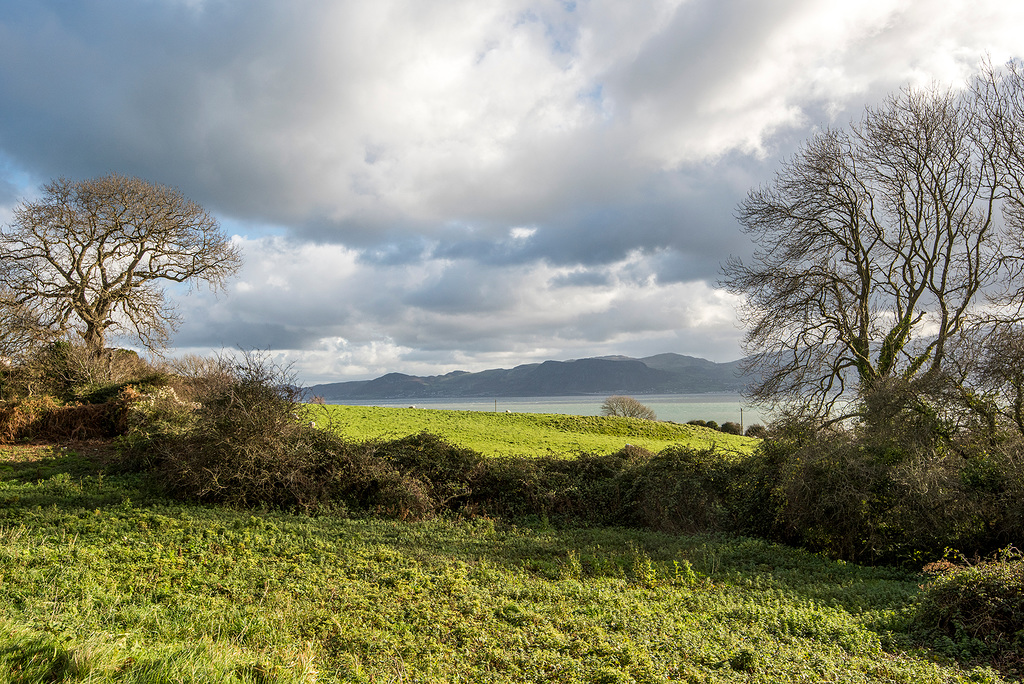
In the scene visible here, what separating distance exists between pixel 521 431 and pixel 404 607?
73.8 feet

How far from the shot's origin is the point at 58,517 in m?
9.25

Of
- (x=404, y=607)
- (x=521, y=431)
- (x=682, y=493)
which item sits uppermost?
(x=404, y=607)

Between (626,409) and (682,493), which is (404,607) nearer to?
(682,493)

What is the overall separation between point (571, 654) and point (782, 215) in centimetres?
1900

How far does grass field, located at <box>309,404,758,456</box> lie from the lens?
875 inches

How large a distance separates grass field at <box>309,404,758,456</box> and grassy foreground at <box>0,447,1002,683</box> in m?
7.43

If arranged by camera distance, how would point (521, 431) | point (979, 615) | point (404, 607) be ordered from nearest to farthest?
point (979, 615)
point (404, 607)
point (521, 431)

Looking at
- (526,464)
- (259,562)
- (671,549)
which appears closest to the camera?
(259,562)

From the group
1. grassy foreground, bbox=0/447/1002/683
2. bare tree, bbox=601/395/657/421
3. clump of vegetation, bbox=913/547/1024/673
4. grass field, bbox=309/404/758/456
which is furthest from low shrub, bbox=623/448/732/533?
bare tree, bbox=601/395/657/421

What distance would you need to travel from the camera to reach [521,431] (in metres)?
28.8

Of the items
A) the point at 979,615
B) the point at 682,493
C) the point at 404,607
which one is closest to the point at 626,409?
the point at 682,493

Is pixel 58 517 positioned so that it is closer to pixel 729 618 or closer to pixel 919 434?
pixel 729 618

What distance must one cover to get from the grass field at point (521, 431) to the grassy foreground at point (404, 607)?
24.4 feet

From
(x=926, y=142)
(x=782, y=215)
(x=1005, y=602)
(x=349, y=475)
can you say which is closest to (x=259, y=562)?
(x=349, y=475)
